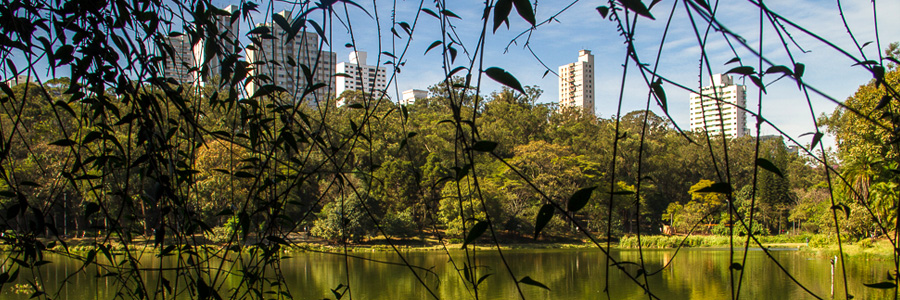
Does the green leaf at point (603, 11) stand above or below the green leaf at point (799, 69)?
above

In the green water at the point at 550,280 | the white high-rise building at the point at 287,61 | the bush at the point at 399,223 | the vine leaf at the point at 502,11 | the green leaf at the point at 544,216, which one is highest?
the white high-rise building at the point at 287,61

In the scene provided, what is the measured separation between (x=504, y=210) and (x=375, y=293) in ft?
36.6

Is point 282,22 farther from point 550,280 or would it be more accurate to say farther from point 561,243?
point 561,243

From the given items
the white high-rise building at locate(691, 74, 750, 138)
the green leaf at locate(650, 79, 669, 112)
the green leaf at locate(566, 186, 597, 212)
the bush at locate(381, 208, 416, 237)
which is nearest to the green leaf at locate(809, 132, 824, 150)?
the white high-rise building at locate(691, 74, 750, 138)

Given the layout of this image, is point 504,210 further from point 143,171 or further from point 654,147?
point 143,171

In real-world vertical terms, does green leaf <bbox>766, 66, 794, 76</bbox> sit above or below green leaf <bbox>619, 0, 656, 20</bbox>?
below

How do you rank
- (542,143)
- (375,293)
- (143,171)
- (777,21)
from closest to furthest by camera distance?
(777,21) < (143,171) < (375,293) < (542,143)

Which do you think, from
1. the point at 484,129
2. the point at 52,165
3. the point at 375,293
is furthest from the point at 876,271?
the point at 52,165

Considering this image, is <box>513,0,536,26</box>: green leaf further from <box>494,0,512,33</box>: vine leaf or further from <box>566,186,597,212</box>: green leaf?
<box>566,186,597,212</box>: green leaf

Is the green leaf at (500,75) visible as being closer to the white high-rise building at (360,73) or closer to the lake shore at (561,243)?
the white high-rise building at (360,73)

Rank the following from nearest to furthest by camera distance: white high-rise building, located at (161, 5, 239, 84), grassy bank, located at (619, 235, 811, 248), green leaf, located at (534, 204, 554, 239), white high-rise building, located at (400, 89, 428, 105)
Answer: green leaf, located at (534, 204, 554, 239) → white high-rise building, located at (161, 5, 239, 84) → white high-rise building, located at (400, 89, 428, 105) → grassy bank, located at (619, 235, 811, 248)

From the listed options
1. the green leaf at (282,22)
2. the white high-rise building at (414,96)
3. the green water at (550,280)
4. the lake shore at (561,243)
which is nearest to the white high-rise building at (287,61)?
the green leaf at (282,22)

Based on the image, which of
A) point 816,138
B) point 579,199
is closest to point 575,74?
point 816,138

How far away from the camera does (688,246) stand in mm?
20359
